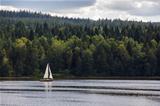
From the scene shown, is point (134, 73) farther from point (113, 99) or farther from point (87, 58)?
point (113, 99)

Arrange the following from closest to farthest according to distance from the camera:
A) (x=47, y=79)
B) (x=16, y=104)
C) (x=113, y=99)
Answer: (x=16, y=104) < (x=113, y=99) < (x=47, y=79)

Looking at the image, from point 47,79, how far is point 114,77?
36202 mm

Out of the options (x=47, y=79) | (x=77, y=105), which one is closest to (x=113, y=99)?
(x=77, y=105)

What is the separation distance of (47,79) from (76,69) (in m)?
35.4

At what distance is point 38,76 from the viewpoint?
7485 inches

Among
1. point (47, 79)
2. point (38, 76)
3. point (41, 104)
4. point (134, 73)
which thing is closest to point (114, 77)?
point (134, 73)

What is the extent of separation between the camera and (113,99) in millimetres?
85812

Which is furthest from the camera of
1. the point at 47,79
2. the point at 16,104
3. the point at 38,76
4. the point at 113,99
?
the point at 38,76

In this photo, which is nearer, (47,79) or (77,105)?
(77,105)

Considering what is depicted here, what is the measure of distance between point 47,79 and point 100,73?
130ft

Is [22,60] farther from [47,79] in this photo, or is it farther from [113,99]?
[113,99]

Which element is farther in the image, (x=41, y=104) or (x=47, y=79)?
(x=47, y=79)

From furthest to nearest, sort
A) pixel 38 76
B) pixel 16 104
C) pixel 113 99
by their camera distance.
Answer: pixel 38 76
pixel 113 99
pixel 16 104

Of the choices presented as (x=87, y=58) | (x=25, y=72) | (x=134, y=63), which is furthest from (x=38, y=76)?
(x=134, y=63)
